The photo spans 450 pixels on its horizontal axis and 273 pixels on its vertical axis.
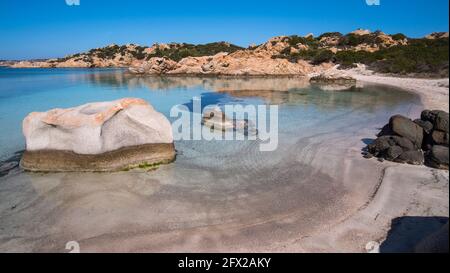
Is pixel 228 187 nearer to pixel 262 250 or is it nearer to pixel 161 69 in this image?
pixel 262 250

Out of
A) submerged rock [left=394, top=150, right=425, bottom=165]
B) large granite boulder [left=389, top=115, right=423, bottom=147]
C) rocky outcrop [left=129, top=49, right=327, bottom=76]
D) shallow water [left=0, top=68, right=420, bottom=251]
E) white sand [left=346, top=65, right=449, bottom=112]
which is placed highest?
rocky outcrop [left=129, top=49, right=327, bottom=76]

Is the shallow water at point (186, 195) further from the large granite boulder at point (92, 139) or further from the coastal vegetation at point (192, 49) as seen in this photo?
the coastal vegetation at point (192, 49)

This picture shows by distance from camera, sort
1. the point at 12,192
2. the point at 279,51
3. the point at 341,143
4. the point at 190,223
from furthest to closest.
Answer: the point at 279,51 → the point at 341,143 → the point at 12,192 → the point at 190,223

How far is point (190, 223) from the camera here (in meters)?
6.69

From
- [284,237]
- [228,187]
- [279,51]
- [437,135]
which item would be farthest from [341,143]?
[279,51]

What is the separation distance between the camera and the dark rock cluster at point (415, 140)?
30.8 ft

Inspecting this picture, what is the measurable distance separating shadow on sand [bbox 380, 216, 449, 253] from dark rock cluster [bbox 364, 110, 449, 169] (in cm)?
337

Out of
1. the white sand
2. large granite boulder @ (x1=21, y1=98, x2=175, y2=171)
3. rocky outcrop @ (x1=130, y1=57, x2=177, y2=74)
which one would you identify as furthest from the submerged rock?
rocky outcrop @ (x1=130, y1=57, x2=177, y2=74)

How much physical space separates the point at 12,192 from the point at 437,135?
12.3 m

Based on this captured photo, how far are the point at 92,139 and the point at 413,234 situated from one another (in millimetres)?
8477

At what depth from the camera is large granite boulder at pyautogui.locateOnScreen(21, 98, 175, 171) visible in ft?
31.6

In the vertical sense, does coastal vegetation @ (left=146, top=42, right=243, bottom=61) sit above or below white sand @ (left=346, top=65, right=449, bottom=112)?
above

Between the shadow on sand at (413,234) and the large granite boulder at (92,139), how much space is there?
6912mm

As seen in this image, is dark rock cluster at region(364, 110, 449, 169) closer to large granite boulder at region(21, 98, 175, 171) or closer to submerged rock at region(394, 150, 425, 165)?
submerged rock at region(394, 150, 425, 165)
